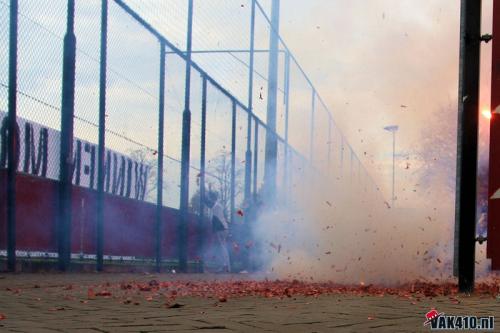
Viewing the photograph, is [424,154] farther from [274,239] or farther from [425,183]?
→ [274,239]

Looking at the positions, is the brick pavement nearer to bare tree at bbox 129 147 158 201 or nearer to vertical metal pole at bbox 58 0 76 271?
vertical metal pole at bbox 58 0 76 271

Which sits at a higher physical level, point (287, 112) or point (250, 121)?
point (287, 112)

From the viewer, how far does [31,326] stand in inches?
153

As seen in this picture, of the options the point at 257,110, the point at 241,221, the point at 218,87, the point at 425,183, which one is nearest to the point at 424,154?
the point at 425,183

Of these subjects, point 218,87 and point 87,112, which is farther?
point 218,87

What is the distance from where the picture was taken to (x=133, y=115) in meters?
11.0

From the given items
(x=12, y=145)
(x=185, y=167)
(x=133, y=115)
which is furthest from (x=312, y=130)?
(x=12, y=145)

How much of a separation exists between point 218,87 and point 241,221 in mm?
3420

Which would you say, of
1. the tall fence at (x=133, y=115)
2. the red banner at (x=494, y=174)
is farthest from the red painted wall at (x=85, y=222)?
the red banner at (x=494, y=174)

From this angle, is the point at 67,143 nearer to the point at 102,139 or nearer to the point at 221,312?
the point at 102,139

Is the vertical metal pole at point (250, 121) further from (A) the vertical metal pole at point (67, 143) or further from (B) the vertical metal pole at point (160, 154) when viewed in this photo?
(A) the vertical metal pole at point (67, 143)

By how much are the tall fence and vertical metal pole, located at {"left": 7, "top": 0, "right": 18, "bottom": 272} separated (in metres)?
0.01

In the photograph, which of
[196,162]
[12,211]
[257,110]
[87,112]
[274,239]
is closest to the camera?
[12,211]

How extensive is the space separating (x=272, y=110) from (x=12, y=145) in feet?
39.9
